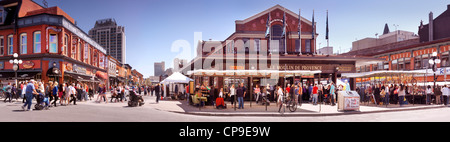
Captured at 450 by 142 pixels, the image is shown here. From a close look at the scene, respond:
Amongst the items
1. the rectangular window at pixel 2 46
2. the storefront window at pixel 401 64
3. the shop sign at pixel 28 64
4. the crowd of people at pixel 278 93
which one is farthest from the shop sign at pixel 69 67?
the storefront window at pixel 401 64

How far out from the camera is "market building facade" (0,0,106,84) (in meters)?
27.8

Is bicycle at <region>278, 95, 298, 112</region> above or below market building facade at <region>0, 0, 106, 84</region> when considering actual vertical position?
below

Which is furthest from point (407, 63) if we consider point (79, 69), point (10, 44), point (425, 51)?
point (10, 44)

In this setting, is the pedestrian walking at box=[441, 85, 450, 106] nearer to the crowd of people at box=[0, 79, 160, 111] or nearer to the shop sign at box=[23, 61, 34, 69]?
the crowd of people at box=[0, 79, 160, 111]

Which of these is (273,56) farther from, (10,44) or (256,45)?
(10,44)

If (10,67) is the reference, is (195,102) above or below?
below

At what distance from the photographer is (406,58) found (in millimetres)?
39719

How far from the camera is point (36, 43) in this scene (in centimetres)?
2833

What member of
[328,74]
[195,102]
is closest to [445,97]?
[328,74]

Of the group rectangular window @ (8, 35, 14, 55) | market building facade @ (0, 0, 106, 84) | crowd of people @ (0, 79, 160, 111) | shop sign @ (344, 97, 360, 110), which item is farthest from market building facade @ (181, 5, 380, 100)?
rectangular window @ (8, 35, 14, 55)

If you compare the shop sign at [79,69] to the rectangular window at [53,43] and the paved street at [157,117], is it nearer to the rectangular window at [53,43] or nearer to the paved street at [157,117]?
the rectangular window at [53,43]
